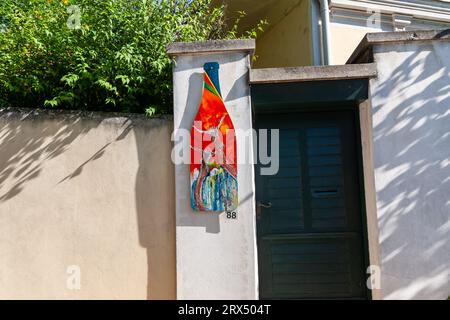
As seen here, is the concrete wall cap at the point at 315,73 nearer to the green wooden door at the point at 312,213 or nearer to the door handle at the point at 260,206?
the green wooden door at the point at 312,213

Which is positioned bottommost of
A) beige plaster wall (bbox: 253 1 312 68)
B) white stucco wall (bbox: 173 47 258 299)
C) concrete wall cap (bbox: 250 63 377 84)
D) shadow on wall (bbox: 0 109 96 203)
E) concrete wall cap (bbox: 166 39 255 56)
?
white stucco wall (bbox: 173 47 258 299)

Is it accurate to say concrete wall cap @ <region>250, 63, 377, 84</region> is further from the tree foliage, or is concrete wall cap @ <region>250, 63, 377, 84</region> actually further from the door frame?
the tree foliage

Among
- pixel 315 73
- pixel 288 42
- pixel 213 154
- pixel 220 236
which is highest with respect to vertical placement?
pixel 288 42

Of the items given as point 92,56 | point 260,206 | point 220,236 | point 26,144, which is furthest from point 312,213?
point 26,144

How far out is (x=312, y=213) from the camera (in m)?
5.49

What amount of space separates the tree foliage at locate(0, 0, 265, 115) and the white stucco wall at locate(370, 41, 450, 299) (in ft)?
8.60

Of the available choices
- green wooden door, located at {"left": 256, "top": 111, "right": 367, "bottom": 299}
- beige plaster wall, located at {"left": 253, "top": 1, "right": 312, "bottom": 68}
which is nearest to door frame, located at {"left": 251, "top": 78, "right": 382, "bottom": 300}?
green wooden door, located at {"left": 256, "top": 111, "right": 367, "bottom": 299}

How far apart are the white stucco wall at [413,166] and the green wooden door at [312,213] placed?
540mm

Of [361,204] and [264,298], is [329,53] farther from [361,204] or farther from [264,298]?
[264,298]

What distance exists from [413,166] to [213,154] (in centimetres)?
223

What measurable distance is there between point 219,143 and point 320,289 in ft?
7.04

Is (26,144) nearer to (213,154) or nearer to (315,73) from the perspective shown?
(213,154)

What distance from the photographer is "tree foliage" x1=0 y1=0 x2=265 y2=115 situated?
5.43 m

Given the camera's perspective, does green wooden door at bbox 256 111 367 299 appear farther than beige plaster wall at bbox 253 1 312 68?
No
